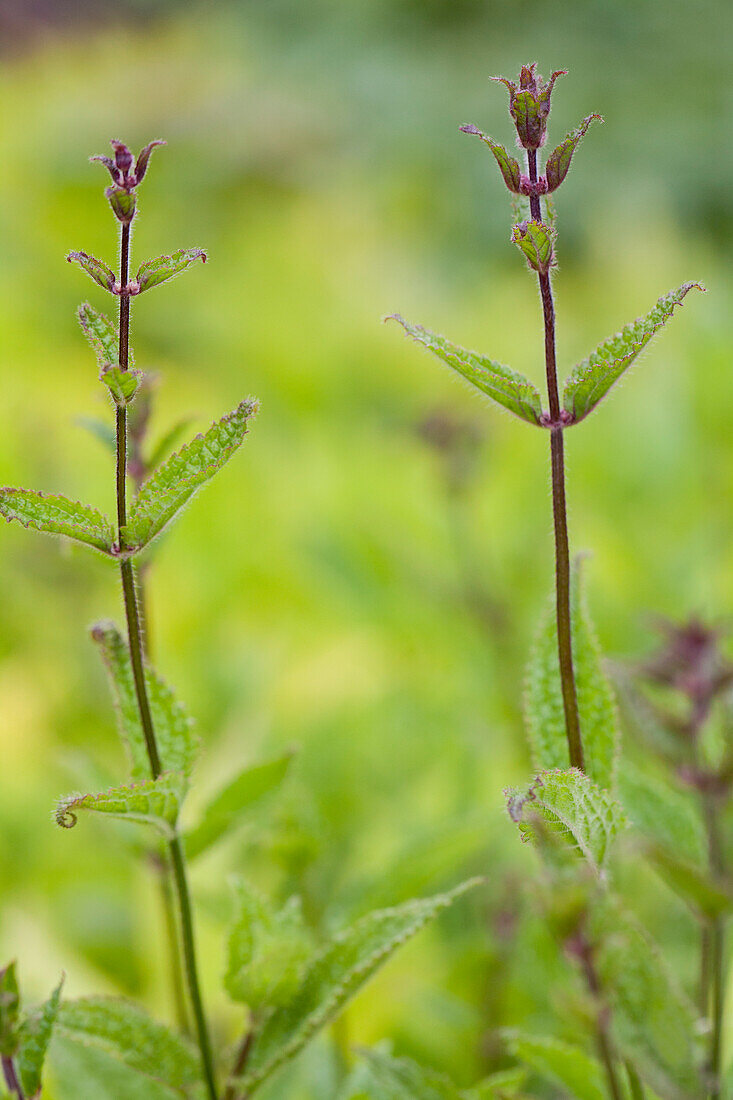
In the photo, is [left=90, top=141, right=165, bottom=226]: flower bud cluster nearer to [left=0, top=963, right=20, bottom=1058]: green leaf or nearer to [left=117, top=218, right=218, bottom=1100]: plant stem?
[left=117, top=218, right=218, bottom=1100]: plant stem

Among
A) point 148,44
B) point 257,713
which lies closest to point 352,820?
point 257,713

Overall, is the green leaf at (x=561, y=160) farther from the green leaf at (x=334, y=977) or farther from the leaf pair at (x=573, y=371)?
the green leaf at (x=334, y=977)

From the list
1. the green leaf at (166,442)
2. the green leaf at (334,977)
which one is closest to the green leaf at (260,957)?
the green leaf at (334,977)

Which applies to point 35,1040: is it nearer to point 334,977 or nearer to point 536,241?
point 334,977

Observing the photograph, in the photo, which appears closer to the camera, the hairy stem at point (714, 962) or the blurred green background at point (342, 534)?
the hairy stem at point (714, 962)

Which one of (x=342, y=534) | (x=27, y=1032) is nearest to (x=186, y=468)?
(x=27, y=1032)

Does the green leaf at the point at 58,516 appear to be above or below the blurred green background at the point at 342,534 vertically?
below

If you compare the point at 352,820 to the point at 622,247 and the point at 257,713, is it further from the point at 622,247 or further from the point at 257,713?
the point at 622,247
